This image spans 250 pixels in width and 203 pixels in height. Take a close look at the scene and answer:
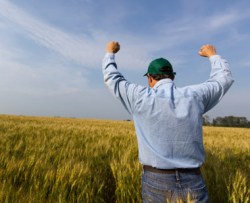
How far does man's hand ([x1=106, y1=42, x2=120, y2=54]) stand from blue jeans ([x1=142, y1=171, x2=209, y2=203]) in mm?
963

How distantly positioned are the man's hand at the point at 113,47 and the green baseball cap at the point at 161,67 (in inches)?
12.6

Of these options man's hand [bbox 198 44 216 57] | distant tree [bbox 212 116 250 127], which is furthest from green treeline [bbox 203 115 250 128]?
man's hand [bbox 198 44 216 57]

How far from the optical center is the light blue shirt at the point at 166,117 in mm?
2116

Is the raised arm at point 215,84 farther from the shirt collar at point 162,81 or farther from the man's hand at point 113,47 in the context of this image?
the man's hand at point 113,47

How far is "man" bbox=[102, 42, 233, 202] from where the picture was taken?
6.94 ft

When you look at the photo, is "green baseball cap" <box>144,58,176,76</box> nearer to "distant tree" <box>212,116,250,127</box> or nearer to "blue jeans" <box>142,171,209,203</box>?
"blue jeans" <box>142,171,209,203</box>

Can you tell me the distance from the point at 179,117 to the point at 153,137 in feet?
0.76

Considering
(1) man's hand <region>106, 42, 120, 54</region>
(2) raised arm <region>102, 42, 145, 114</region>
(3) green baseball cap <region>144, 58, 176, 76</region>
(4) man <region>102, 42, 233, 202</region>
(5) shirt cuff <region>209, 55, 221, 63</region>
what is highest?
(1) man's hand <region>106, 42, 120, 54</region>

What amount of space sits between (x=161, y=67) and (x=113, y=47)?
43 cm

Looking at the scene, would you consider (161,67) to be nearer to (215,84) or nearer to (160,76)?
(160,76)

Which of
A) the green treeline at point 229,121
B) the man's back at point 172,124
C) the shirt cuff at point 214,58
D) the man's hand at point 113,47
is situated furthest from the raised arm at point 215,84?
the green treeline at point 229,121

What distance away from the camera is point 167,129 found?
2.12 meters

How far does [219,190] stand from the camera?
2957 millimetres

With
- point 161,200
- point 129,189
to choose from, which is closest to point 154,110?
point 161,200
